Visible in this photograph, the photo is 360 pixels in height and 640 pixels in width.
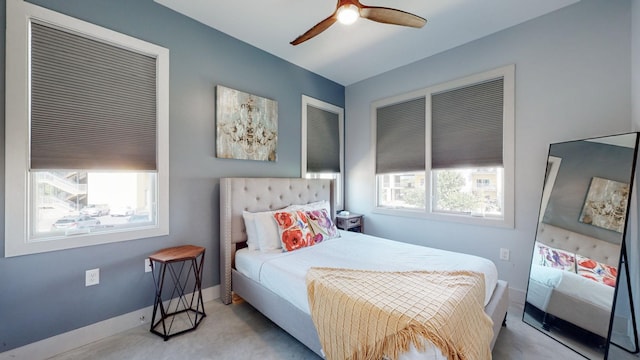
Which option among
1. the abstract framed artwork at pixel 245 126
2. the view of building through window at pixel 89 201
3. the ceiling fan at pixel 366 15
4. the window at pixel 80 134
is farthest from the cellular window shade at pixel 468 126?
the view of building through window at pixel 89 201

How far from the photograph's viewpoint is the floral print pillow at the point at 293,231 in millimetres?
2477

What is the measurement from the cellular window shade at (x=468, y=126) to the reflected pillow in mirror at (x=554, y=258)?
954 mm

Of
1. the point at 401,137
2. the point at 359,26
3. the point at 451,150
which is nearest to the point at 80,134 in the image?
the point at 359,26

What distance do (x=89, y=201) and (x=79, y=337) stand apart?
1045 millimetres

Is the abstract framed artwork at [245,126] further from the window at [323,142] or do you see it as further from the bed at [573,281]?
the bed at [573,281]

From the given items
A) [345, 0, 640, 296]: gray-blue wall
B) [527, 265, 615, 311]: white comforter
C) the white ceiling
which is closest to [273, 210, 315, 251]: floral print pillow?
[345, 0, 640, 296]: gray-blue wall

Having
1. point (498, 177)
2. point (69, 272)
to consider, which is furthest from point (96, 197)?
point (498, 177)

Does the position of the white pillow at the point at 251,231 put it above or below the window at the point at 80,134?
below

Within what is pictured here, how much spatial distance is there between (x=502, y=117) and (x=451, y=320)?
7.98ft

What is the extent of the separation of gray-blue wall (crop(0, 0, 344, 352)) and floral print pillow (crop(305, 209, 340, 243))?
2.65 ft

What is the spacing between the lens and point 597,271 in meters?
1.92

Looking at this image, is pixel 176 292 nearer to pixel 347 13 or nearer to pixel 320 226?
pixel 320 226

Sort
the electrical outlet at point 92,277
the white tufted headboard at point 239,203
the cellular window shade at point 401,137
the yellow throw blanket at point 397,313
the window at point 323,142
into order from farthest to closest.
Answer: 1. the window at point 323,142
2. the cellular window shade at point 401,137
3. the white tufted headboard at point 239,203
4. the electrical outlet at point 92,277
5. the yellow throw blanket at point 397,313

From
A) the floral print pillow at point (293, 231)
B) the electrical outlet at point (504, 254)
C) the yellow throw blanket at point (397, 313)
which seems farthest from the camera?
the electrical outlet at point (504, 254)
